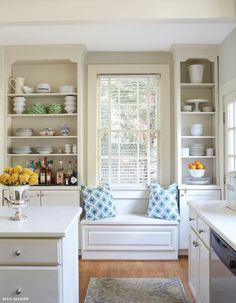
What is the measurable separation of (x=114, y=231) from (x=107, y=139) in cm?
125

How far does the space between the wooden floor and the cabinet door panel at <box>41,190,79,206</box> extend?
2.40ft

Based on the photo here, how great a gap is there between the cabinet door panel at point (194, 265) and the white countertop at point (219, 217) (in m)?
0.25

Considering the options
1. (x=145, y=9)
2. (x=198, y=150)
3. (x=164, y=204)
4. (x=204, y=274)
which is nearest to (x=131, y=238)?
(x=164, y=204)

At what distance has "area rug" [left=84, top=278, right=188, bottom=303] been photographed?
120 inches

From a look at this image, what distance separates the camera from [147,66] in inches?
180

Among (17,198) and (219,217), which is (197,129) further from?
(17,198)

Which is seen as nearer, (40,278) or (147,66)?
(40,278)

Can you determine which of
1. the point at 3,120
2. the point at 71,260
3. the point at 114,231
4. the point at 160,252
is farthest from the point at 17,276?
the point at 3,120

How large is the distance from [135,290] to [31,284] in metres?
1.46

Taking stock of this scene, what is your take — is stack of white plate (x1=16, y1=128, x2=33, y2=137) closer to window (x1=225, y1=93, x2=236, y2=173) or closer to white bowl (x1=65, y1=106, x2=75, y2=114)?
white bowl (x1=65, y1=106, x2=75, y2=114)

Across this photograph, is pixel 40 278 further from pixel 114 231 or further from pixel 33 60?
pixel 33 60

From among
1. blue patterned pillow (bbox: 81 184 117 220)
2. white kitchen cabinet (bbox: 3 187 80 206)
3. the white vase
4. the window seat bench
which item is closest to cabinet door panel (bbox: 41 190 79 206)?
white kitchen cabinet (bbox: 3 187 80 206)

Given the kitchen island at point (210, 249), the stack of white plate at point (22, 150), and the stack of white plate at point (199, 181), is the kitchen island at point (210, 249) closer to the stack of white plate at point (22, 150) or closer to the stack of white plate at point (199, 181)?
the stack of white plate at point (199, 181)

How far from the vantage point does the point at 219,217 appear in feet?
8.11
